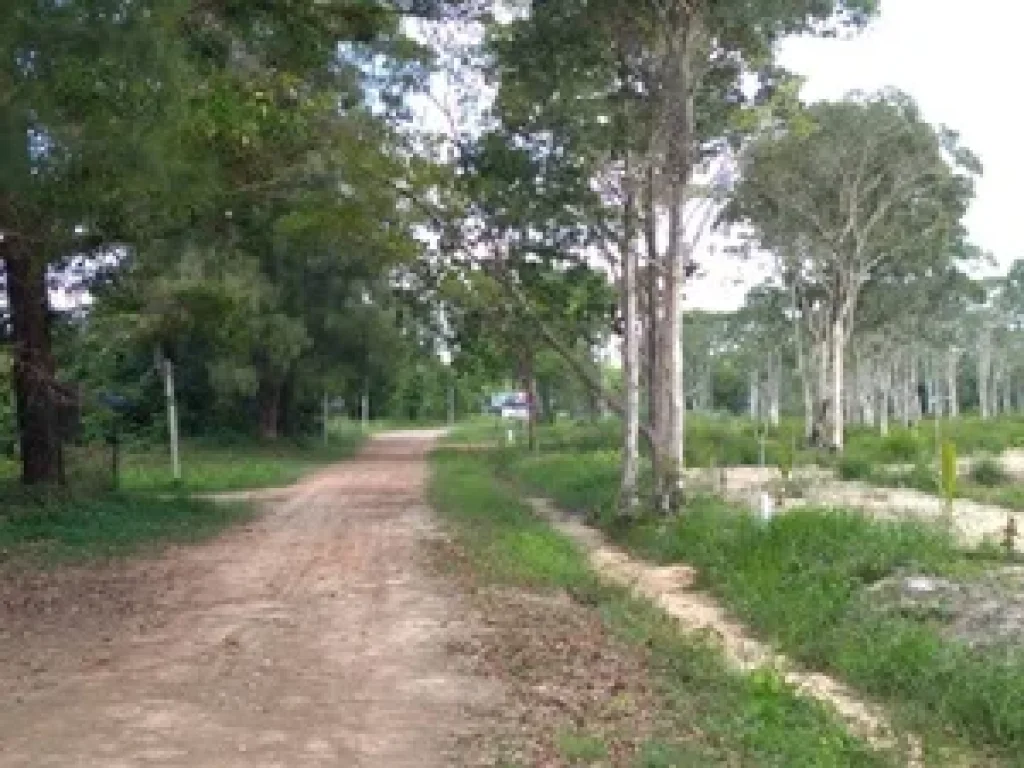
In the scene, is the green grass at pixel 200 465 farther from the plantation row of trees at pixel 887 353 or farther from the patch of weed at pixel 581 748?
the plantation row of trees at pixel 887 353

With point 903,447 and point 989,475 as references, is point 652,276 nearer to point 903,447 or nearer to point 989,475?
point 989,475

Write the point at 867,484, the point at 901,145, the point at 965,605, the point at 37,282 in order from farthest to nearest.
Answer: the point at 901,145 < the point at 867,484 < the point at 37,282 < the point at 965,605

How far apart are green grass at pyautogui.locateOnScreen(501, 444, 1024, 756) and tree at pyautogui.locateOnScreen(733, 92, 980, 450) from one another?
730 inches

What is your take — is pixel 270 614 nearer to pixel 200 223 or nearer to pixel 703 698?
pixel 703 698

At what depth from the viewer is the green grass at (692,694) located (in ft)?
24.9

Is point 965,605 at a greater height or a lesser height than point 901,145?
lesser

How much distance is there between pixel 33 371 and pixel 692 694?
42.9ft

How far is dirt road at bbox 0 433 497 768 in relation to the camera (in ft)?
23.6

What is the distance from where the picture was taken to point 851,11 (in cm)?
1911

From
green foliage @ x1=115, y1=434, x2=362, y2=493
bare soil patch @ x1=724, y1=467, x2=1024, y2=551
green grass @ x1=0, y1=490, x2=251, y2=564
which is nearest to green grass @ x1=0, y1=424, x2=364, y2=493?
green foliage @ x1=115, y1=434, x2=362, y2=493

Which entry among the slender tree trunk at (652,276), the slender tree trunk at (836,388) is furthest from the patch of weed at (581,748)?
the slender tree trunk at (836,388)

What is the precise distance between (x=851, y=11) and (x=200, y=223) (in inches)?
400

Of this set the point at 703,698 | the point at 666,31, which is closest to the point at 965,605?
the point at 703,698

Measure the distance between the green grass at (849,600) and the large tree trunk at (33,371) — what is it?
8.85 meters
